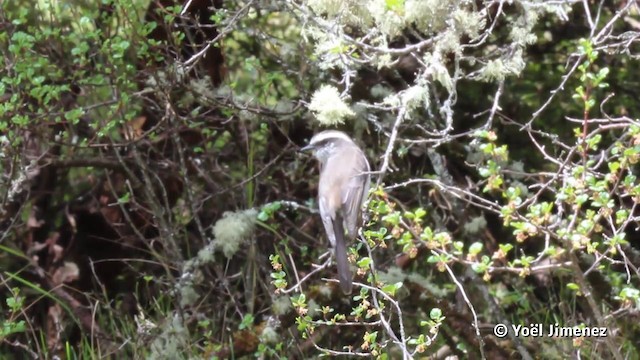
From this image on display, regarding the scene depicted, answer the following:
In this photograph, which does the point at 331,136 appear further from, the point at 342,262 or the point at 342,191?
the point at 342,262

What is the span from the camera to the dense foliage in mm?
5281

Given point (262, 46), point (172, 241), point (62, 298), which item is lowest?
point (62, 298)

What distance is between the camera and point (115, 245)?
6.59 metres

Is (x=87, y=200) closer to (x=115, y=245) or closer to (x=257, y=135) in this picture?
(x=115, y=245)

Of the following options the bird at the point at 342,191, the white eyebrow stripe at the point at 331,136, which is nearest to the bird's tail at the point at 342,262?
the bird at the point at 342,191

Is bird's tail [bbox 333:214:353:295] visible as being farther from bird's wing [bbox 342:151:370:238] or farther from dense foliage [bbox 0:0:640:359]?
dense foliage [bbox 0:0:640:359]

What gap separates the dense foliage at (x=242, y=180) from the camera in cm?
528

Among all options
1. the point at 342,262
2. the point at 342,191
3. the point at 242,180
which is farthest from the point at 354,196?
the point at 242,180

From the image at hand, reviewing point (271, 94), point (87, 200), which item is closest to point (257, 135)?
point (271, 94)

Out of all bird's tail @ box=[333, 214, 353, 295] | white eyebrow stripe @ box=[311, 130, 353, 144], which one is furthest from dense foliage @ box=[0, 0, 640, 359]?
bird's tail @ box=[333, 214, 353, 295]

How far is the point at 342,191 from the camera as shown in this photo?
481cm

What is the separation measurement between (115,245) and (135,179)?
81 centimetres

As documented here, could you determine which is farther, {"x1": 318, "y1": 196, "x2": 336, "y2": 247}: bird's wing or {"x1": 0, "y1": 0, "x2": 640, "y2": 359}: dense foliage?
{"x1": 0, "y1": 0, "x2": 640, "y2": 359}: dense foliage

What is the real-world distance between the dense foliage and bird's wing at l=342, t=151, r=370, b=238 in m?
0.26
